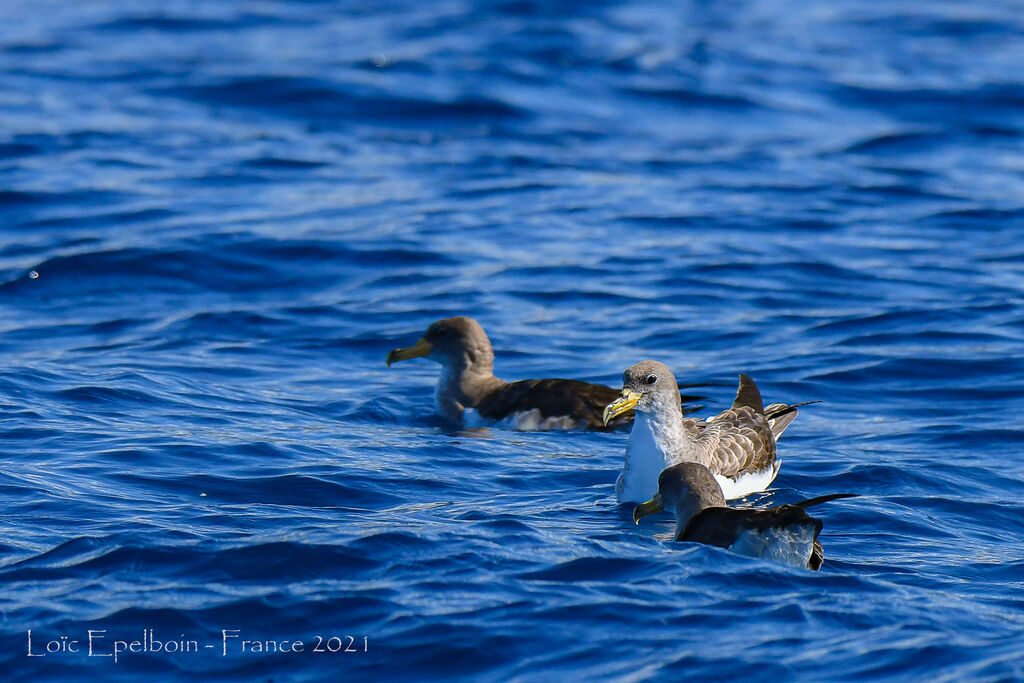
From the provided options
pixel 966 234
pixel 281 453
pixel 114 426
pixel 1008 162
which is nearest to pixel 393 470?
pixel 281 453

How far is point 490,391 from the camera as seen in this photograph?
12.3 metres

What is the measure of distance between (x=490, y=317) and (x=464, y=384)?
2.54 metres

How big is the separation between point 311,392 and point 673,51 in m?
17.3

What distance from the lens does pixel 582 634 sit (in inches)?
262

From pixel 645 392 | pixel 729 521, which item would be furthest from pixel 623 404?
pixel 729 521

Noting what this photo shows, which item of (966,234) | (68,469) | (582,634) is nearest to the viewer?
(582,634)

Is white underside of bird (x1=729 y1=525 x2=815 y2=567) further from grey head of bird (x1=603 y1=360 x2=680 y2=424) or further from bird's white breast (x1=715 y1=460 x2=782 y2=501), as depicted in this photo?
grey head of bird (x1=603 y1=360 x2=680 y2=424)

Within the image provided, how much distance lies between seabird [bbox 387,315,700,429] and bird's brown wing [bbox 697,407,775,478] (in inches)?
33.0

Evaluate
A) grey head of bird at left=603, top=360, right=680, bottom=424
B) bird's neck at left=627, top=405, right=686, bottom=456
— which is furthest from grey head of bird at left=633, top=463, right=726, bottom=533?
grey head of bird at left=603, top=360, right=680, bottom=424

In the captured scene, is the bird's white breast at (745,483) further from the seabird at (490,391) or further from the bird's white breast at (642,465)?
the seabird at (490,391)

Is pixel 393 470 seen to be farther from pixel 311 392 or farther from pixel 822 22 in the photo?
pixel 822 22

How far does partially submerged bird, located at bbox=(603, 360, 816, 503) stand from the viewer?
29.8 ft

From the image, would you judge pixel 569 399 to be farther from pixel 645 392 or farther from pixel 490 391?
pixel 645 392

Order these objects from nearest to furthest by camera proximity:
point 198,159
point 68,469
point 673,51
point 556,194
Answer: point 68,469 < point 556,194 < point 198,159 < point 673,51
